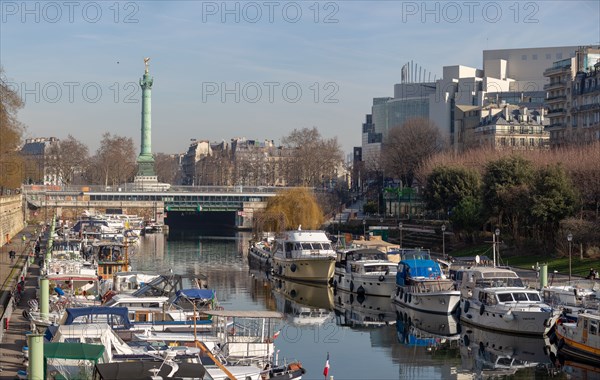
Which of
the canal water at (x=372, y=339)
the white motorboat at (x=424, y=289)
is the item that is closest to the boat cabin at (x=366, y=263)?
the canal water at (x=372, y=339)

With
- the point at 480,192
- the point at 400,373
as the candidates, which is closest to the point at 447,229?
the point at 480,192

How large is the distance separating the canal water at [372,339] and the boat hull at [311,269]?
0.71m

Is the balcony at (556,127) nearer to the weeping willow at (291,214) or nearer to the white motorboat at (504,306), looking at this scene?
the weeping willow at (291,214)

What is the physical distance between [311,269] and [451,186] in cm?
2208

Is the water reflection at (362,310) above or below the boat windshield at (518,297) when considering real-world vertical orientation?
below

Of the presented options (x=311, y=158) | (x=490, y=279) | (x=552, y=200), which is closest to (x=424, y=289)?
(x=490, y=279)

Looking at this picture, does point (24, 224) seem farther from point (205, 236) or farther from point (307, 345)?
point (307, 345)

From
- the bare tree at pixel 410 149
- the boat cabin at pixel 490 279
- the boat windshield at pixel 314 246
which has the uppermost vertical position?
the bare tree at pixel 410 149

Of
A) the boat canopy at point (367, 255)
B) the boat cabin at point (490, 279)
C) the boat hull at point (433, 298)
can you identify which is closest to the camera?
the boat cabin at point (490, 279)

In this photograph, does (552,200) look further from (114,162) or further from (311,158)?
(114,162)

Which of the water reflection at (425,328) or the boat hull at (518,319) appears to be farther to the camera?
the water reflection at (425,328)

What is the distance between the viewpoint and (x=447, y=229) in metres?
82.5

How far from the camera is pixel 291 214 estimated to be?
88.5m

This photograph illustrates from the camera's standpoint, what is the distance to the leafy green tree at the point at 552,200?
6391 centimetres
